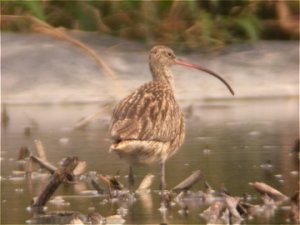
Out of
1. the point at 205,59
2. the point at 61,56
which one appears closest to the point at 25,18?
the point at 61,56

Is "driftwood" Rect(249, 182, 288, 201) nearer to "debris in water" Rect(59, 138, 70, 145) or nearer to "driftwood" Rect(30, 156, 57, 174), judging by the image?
"driftwood" Rect(30, 156, 57, 174)

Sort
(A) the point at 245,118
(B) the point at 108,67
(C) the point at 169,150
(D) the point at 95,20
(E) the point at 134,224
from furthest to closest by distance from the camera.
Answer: (D) the point at 95,20, (B) the point at 108,67, (A) the point at 245,118, (C) the point at 169,150, (E) the point at 134,224

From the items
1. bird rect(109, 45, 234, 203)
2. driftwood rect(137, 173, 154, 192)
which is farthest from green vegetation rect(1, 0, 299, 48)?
driftwood rect(137, 173, 154, 192)

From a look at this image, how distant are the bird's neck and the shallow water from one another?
0.59 metres

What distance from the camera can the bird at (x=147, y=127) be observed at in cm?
886

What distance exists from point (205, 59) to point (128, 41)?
94 cm

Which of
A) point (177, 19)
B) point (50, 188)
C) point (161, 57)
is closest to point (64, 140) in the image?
point (161, 57)

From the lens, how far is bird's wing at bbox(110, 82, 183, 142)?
29.2ft

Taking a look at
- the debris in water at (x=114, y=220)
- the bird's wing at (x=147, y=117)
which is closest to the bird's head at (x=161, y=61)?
the bird's wing at (x=147, y=117)

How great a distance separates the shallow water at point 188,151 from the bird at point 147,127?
9.4 inches

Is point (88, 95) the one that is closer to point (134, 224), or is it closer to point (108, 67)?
point (108, 67)

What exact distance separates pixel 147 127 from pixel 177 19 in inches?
251

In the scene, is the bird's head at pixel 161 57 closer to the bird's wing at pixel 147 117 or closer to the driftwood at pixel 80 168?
the bird's wing at pixel 147 117

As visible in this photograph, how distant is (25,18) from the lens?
599 inches
